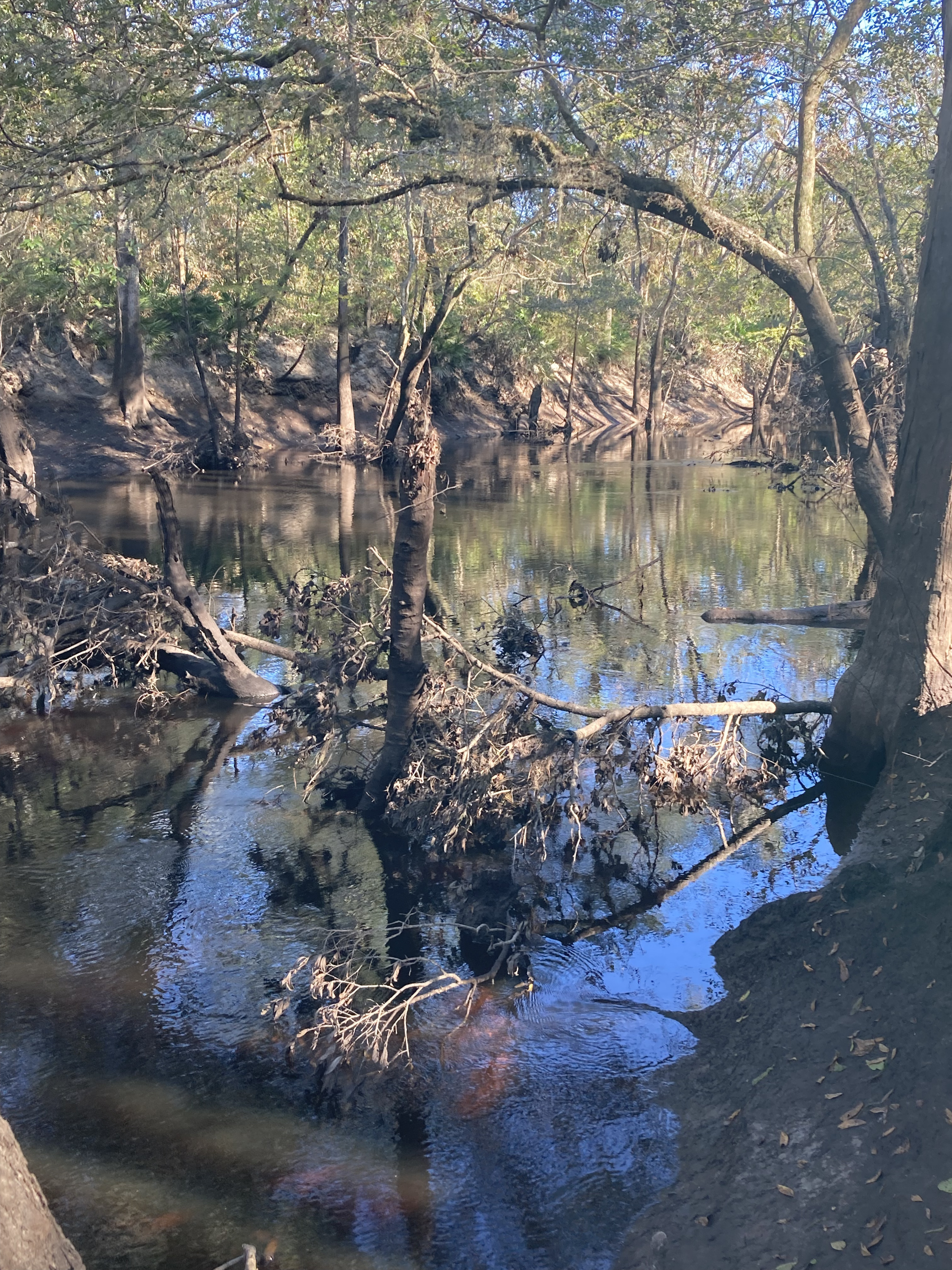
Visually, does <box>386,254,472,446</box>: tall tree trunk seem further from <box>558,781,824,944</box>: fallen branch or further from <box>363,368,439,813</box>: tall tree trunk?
<box>558,781,824,944</box>: fallen branch

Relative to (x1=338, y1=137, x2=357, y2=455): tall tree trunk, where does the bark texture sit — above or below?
below

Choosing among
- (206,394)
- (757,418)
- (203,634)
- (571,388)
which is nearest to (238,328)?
(206,394)

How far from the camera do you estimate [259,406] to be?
44875 mm

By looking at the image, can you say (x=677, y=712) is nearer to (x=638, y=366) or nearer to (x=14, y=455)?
(x=14, y=455)

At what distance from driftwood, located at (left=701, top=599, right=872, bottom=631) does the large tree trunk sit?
6367 mm

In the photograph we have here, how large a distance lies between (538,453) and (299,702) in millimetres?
36945

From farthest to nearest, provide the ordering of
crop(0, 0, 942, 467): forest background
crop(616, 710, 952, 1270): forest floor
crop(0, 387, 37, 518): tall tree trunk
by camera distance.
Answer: crop(0, 387, 37, 518): tall tree trunk
crop(0, 0, 942, 467): forest background
crop(616, 710, 952, 1270): forest floor

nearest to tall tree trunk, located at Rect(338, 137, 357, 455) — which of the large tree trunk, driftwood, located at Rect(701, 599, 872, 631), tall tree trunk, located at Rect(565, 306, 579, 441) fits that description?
tall tree trunk, located at Rect(565, 306, 579, 441)

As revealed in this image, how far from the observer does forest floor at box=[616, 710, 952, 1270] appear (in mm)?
4395

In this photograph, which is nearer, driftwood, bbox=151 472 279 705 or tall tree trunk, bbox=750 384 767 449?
driftwood, bbox=151 472 279 705

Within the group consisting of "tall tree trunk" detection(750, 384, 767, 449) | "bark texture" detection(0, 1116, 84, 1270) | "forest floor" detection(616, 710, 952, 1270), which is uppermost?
"tall tree trunk" detection(750, 384, 767, 449)

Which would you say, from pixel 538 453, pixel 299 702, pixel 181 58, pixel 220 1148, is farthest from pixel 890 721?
pixel 538 453

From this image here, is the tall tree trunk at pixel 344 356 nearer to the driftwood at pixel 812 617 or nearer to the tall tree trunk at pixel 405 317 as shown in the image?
the tall tree trunk at pixel 405 317

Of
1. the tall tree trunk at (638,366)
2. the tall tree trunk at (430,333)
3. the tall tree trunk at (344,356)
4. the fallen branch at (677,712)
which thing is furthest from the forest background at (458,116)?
the tall tree trunk at (638,366)
